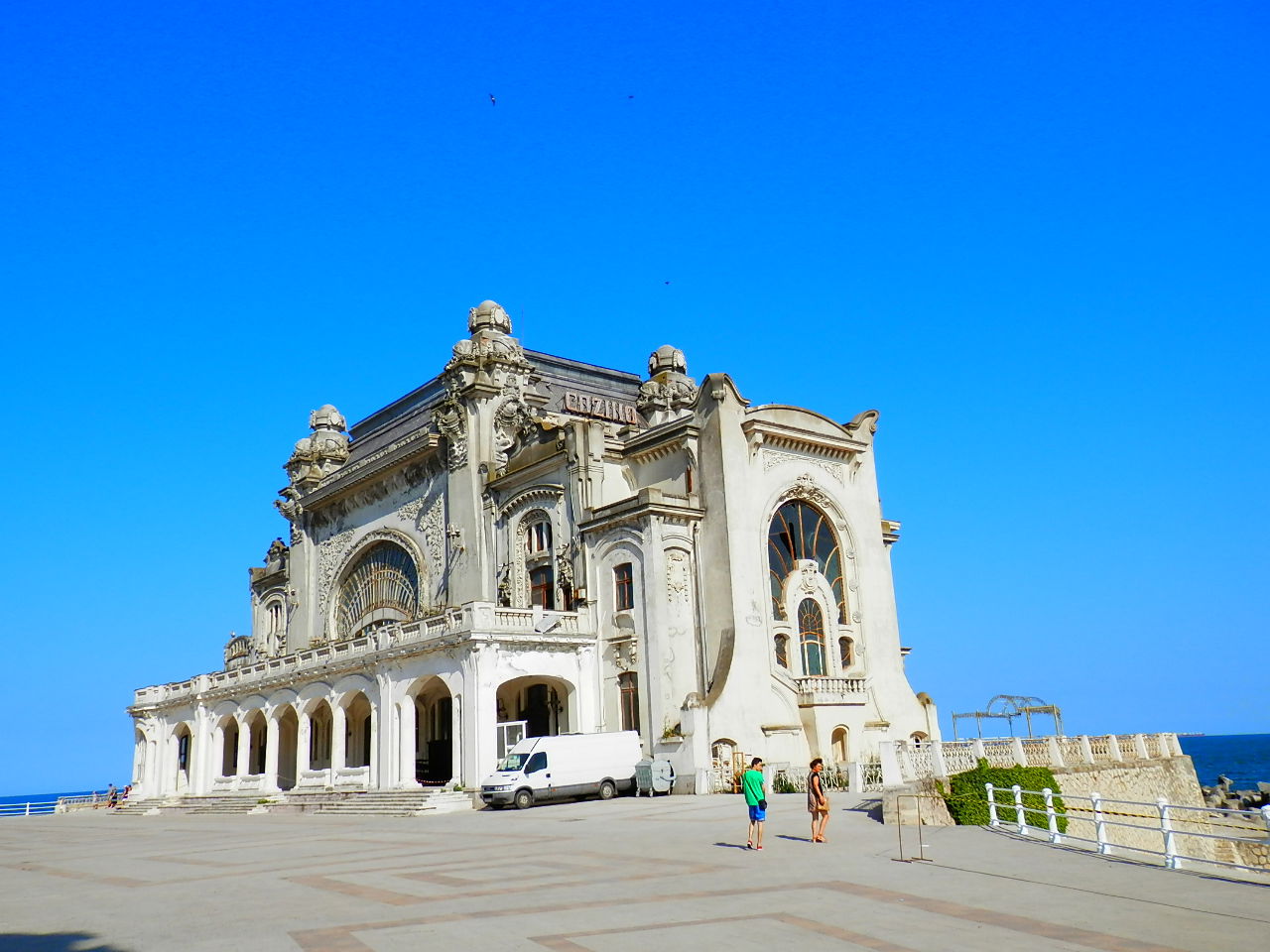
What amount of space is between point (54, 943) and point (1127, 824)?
521 inches

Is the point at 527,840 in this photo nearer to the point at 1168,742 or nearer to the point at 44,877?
the point at 44,877

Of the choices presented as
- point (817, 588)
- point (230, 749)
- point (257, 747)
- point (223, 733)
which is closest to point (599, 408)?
point (817, 588)

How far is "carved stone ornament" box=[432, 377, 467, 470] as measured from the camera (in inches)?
1805

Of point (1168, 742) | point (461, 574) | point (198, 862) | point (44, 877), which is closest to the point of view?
point (44, 877)

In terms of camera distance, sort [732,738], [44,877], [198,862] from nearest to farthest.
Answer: [44,877] < [198,862] < [732,738]

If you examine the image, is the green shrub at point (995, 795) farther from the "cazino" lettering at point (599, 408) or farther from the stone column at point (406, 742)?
the "cazino" lettering at point (599, 408)

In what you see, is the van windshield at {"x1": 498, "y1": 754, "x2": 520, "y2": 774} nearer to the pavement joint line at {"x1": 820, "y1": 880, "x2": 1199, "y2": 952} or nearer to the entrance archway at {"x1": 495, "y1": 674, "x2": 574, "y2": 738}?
the entrance archway at {"x1": 495, "y1": 674, "x2": 574, "y2": 738}

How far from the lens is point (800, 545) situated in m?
40.9

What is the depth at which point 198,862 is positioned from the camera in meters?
20.6

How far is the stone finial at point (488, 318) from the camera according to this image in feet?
159

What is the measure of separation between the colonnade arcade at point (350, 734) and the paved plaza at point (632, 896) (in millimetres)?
14013

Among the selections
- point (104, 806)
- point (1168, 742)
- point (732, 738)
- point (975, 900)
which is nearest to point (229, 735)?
point (104, 806)

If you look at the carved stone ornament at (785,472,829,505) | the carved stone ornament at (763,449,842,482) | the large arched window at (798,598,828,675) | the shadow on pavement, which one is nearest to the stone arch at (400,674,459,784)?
the large arched window at (798,598,828,675)

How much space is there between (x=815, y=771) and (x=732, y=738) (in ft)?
51.2
